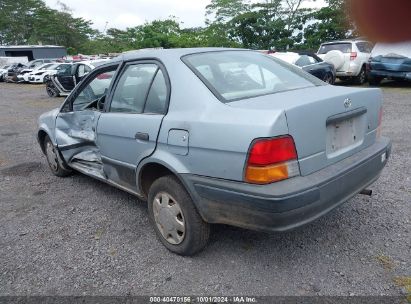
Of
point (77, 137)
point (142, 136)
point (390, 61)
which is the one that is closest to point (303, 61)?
point (77, 137)

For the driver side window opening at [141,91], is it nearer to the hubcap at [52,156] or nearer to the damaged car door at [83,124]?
the damaged car door at [83,124]

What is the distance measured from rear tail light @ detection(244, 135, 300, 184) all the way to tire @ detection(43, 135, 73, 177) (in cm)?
322

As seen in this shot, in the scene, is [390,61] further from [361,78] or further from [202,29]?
[202,29]

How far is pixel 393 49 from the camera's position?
634 mm

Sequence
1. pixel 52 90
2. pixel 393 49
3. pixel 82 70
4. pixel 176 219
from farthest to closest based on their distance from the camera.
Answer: pixel 52 90, pixel 82 70, pixel 176 219, pixel 393 49

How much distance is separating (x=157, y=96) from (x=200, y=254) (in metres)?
1.29

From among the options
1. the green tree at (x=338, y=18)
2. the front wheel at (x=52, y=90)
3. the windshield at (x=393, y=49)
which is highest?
the green tree at (x=338, y=18)

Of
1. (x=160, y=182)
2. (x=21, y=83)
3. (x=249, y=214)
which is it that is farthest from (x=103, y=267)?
(x=21, y=83)

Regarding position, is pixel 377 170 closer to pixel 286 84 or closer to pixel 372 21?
pixel 286 84

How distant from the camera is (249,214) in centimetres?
227

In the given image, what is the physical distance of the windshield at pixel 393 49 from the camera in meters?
0.60

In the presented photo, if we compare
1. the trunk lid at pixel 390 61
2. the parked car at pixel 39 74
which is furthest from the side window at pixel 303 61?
the parked car at pixel 39 74

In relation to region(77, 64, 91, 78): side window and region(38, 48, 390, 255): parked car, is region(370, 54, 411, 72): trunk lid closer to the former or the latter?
region(38, 48, 390, 255): parked car

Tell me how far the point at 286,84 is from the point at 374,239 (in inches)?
55.7
